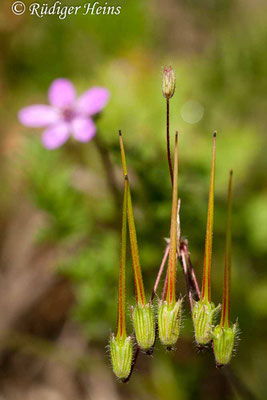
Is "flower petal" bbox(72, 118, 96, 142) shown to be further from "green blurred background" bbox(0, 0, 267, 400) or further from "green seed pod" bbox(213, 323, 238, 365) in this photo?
"green seed pod" bbox(213, 323, 238, 365)

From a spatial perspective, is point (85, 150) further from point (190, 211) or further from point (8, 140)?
point (190, 211)

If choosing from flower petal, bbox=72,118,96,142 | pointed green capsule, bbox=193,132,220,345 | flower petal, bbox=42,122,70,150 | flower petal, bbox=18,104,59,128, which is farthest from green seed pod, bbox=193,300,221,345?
flower petal, bbox=18,104,59,128

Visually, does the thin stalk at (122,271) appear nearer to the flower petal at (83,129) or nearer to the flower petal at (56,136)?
the flower petal at (83,129)

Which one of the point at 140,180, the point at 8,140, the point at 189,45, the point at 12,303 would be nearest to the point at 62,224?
the point at 140,180

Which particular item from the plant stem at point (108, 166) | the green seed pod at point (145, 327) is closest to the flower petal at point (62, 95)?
the plant stem at point (108, 166)

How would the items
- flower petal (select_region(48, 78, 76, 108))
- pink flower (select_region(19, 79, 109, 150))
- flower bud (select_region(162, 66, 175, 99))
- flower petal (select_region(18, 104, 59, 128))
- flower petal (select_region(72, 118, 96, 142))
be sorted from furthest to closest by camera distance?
flower petal (select_region(48, 78, 76, 108))
flower petal (select_region(18, 104, 59, 128))
pink flower (select_region(19, 79, 109, 150))
flower petal (select_region(72, 118, 96, 142))
flower bud (select_region(162, 66, 175, 99))
